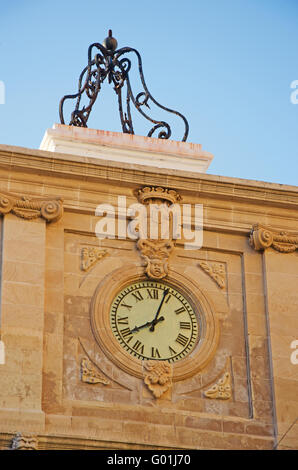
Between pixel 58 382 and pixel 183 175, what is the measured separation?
414 centimetres

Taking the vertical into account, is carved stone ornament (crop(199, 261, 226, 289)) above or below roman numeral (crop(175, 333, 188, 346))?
above

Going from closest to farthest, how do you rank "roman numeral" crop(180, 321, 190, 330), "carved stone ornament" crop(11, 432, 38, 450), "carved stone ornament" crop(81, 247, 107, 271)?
"carved stone ornament" crop(11, 432, 38, 450) < "roman numeral" crop(180, 321, 190, 330) < "carved stone ornament" crop(81, 247, 107, 271)

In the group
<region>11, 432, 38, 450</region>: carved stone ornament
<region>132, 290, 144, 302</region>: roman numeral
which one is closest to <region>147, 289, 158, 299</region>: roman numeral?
<region>132, 290, 144, 302</region>: roman numeral

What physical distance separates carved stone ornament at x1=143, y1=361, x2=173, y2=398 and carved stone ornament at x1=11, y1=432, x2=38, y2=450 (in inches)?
84.8

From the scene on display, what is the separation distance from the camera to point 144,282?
24641 millimetres

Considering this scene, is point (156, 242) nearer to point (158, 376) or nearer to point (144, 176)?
point (144, 176)

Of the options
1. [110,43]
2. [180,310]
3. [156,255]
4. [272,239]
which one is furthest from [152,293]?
[110,43]

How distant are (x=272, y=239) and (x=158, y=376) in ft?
10.4

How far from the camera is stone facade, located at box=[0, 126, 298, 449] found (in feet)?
75.6

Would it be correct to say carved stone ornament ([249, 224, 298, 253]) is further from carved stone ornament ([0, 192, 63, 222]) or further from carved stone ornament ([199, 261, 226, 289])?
carved stone ornament ([0, 192, 63, 222])

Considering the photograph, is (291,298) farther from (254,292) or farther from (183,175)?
(183,175)

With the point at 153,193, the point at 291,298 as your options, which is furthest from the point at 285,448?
the point at 153,193
